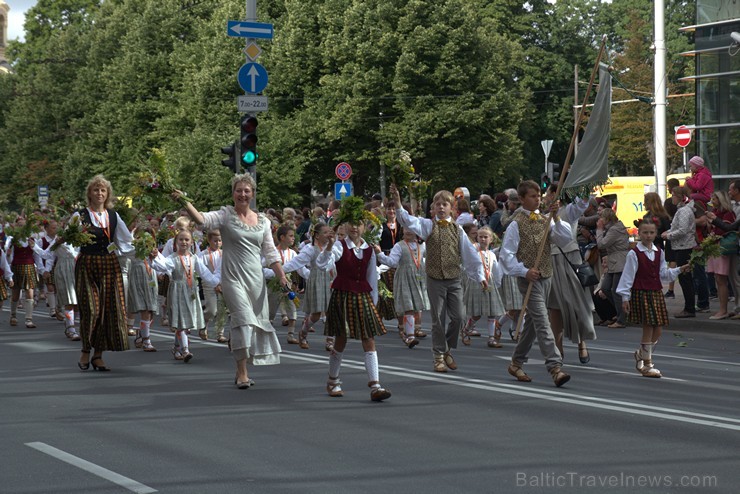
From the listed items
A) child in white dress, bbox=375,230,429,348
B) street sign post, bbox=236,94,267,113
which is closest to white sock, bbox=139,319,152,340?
child in white dress, bbox=375,230,429,348

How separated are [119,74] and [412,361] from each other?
43049mm

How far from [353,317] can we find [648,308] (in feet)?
10.5

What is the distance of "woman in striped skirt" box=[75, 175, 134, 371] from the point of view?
12.1m

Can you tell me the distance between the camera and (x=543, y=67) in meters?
61.2

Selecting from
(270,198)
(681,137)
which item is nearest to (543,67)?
(270,198)

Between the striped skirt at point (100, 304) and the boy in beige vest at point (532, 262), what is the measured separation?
421 centimetres

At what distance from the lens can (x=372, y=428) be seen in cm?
849

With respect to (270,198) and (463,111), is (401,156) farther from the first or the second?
(463,111)

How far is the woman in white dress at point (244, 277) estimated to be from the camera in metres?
10.7

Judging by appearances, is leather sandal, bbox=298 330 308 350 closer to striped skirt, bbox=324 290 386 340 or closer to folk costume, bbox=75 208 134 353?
folk costume, bbox=75 208 134 353

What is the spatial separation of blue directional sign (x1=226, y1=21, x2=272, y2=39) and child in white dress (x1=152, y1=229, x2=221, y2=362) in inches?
209

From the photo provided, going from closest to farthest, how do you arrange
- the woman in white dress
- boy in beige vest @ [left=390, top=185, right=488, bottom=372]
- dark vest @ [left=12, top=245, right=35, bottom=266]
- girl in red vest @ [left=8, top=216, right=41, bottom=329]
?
the woman in white dress < boy in beige vest @ [left=390, top=185, right=488, bottom=372] < girl in red vest @ [left=8, top=216, right=41, bottom=329] < dark vest @ [left=12, top=245, right=35, bottom=266]

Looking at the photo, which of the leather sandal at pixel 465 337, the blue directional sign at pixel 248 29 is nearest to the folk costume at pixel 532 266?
the leather sandal at pixel 465 337

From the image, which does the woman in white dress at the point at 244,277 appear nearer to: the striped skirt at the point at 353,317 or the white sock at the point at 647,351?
the striped skirt at the point at 353,317
